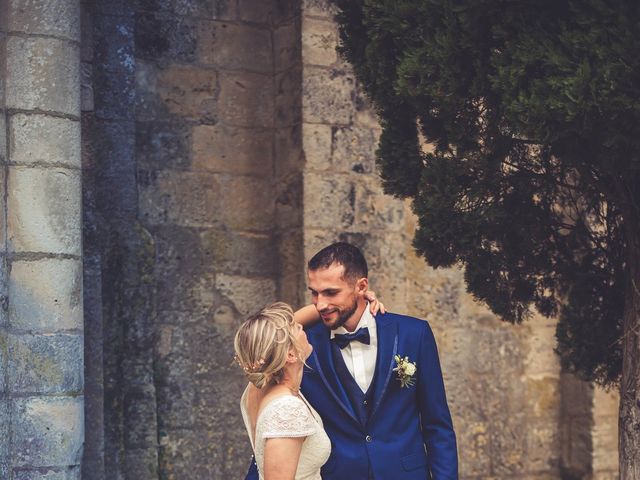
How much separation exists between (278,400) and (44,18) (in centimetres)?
238

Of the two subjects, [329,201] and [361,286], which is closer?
[361,286]

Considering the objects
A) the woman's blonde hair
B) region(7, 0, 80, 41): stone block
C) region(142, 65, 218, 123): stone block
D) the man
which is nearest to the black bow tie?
the man

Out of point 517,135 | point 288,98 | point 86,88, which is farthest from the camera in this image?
point 288,98

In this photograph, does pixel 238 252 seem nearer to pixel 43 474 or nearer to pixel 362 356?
pixel 43 474

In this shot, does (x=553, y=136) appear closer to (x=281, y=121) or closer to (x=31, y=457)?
(x=31, y=457)

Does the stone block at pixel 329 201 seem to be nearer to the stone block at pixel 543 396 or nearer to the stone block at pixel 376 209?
the stone block at pixel 376 209

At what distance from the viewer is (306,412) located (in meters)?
3.95

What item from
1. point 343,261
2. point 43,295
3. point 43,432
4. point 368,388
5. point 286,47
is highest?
point 286,47

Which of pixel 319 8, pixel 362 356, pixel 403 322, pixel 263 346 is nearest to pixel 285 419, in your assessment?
pixel 263 346

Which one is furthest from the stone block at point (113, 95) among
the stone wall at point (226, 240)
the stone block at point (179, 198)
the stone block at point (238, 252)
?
the stone block at point (238, 252)

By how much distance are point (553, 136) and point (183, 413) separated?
3.44m

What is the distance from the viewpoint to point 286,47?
722 centimetres

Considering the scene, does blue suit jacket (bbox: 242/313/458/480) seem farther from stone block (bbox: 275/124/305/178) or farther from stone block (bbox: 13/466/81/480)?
stone block (bbox: 275/124/305/178)

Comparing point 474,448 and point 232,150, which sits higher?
point 232,150
